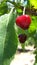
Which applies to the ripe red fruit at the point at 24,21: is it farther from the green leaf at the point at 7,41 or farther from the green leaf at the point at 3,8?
the green leaf at the point at 3,8

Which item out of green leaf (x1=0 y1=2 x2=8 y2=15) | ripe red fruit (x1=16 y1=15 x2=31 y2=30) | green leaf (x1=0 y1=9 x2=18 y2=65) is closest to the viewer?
green leaf (x1=0 y1=9 x2=18 y2=65)

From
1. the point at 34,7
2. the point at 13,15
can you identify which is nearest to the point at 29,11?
the point at 34,7

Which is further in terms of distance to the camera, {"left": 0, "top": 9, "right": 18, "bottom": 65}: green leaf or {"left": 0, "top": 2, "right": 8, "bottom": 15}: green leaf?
{"left": 0, "top": 2, "right": 8, "bottom": 15}: green leaf

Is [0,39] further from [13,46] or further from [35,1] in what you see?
[35,1]

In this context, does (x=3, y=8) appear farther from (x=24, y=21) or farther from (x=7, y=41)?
(x=7, y=41)

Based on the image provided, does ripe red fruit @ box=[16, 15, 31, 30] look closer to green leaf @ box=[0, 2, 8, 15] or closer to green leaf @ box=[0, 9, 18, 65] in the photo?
green leaf @ box=[0, 9, 18, 65]

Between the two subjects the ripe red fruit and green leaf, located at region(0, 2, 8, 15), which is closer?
the ripe red fruit

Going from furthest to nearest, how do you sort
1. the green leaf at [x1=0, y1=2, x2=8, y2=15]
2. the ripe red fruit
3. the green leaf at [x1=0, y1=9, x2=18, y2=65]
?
1. the green leaf at [x1=0, y1=2, x2=8, y2=15]
2. the ripe red fruit
3. the green leaf at [x1=0, y1=9, x2=18, y2=65]

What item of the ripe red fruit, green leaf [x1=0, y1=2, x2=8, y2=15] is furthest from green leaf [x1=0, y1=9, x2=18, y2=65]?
green leaf [x1=0, y1=2, x2=8, y2=15]
